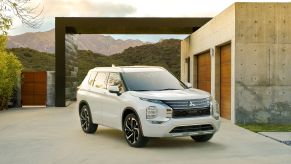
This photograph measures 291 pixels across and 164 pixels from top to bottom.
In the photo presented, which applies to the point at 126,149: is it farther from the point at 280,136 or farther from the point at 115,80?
the point at 280,136

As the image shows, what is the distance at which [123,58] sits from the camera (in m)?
89.2

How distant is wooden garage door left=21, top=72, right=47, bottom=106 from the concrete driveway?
45.2 feet

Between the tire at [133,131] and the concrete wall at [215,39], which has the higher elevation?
the concrete wall at [215,39]

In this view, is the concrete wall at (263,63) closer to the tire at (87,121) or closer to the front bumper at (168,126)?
the tire at (87,121)

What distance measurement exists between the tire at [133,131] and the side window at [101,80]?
183 centimetres

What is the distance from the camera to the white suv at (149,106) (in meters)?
10.5

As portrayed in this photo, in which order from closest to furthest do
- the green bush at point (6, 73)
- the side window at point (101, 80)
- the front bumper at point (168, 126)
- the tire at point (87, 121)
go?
the front bumper at point (168, 126), the side window at point (101, 80), the tire at point (87, 121), the green bush at point (6, 73)

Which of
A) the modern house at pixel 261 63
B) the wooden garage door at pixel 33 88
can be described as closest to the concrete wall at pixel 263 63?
the modern house at pixel 261 63

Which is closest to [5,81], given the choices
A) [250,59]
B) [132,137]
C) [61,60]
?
[61,60]

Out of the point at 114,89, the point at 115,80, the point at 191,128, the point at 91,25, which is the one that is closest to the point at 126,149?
the point at 191,128

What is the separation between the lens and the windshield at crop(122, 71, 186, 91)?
11.8m

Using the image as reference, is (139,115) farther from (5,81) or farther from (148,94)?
(5,81)

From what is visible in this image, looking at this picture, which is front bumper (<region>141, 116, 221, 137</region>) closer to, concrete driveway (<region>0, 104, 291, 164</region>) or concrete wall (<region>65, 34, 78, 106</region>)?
concrete driveway (<region>0, 104, 291, 164</region>)

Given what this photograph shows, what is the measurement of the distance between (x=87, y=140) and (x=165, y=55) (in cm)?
7728
